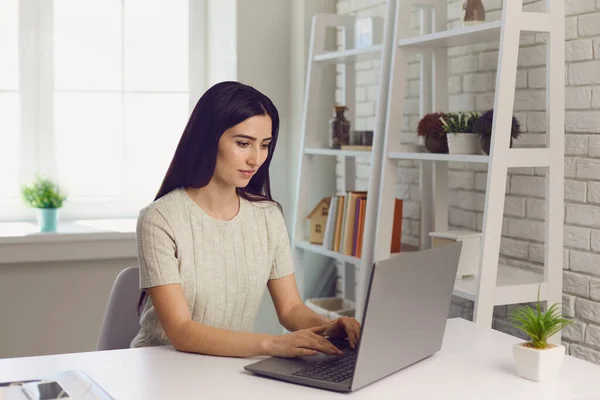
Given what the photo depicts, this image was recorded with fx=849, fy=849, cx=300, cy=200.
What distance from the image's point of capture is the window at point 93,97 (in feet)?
13.3

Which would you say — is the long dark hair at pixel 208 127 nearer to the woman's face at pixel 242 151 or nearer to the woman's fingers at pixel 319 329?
the woman's face at pixel 242 151

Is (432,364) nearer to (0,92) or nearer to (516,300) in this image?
(516,300)

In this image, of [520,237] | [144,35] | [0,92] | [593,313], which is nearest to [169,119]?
[144,35]

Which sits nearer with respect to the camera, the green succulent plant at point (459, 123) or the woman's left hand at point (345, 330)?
the woman's left hand at point (345, 330)

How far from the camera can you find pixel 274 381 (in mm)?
1679

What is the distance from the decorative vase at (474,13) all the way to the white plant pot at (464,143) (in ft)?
1.21

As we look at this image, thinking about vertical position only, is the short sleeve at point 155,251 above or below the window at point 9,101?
below

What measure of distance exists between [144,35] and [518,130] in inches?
88.8

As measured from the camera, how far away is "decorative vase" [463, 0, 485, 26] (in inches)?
109

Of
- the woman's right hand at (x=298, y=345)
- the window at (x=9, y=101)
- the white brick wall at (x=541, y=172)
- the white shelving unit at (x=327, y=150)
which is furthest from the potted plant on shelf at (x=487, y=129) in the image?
the window at (x=9, y=101)

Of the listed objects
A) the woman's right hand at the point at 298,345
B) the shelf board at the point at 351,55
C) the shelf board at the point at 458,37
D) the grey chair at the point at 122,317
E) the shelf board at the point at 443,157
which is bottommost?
the grey chair at the point at 122,317

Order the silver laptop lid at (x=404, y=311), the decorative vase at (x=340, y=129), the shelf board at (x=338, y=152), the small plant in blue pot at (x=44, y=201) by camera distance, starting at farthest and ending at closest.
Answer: the small plant in blue pot at (x=44, y=201)
the decorative vase at (x=340, y=129)
the shelf board at (x=338, y=152)
the silver laptop lid at (x=404, y=311)

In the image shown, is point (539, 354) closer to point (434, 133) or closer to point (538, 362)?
point (538, 362)

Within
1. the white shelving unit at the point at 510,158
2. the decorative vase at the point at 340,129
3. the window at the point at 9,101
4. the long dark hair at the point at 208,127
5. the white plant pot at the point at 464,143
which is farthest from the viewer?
the window at the point at 9,101
